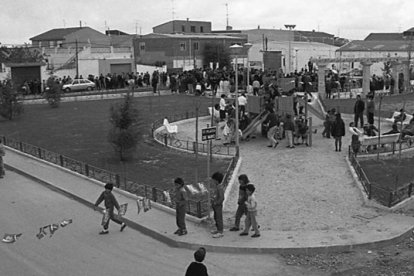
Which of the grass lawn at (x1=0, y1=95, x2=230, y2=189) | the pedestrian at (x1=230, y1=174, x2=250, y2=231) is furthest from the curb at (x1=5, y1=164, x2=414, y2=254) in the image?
the grass lawn at (x1=0, y1=95, x2=230, y2=189)

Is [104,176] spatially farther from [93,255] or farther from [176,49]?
[176,49]

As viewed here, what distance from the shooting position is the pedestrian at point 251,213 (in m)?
11.8

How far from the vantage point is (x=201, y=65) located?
71.6 metres

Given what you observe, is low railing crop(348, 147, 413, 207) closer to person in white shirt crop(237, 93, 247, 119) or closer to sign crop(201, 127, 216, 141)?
sign crop(201, 127, 216, 141)

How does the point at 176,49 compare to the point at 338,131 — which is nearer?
the point at 338,131

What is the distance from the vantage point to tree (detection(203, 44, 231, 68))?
68.6 metres

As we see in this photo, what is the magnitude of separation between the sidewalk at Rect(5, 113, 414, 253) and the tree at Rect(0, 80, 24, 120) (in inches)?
494

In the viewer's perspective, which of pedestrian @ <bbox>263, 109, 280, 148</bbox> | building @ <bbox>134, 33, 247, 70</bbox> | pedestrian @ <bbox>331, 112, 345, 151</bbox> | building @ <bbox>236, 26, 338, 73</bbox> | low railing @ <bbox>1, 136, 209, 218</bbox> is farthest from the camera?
building @ <bbox>134, 33, 247, 70</bbox>

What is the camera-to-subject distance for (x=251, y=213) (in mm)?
11781

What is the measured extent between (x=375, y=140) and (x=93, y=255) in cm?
1167

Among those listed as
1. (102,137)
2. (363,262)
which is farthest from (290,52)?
(363,262)

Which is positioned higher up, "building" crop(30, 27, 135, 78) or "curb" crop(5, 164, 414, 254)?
"building" crop(30, 27, 135, 78)

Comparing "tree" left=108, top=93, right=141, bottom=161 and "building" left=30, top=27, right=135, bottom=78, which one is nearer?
"tree" left=108, top=93, right=141, bottom=161

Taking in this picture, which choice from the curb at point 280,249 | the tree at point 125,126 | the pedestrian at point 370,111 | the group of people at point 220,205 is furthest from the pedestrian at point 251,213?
the pedestrian at point 370,111
